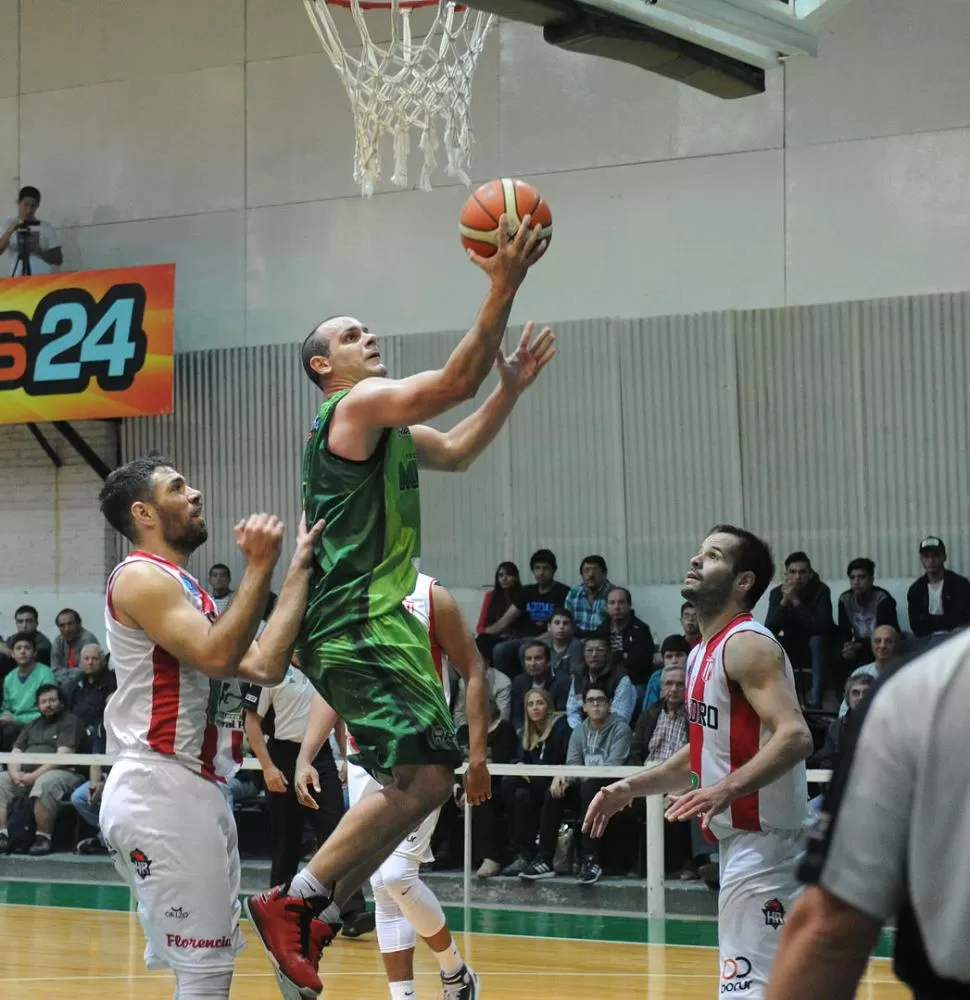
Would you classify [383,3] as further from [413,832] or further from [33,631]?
[33,631]

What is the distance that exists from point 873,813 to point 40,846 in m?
12.6

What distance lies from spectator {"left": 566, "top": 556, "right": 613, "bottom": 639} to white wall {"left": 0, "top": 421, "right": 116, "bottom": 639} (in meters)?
5.48

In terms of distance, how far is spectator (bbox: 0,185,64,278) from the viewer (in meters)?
16.6

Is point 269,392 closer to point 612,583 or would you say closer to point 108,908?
point 612,583

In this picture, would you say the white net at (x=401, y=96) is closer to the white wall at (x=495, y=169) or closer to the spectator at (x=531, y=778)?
the spectator at (x=531, y=778)

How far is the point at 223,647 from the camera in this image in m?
4.57

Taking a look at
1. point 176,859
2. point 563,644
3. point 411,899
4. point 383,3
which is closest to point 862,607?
point 563,644

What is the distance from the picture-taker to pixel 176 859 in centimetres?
465

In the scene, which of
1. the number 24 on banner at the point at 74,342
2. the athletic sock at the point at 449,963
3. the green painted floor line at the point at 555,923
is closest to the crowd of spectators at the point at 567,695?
the green painted floor line at the point at 555,923

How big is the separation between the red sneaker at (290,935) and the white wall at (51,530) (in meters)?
12.3

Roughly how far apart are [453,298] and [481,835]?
5965 mm

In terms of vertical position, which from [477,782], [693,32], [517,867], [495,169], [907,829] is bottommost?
[517,867]

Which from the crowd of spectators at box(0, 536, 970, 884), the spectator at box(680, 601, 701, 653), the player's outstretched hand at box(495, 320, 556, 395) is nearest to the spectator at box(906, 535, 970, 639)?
the crowd of spectators at box(0, 536, 970, 884)

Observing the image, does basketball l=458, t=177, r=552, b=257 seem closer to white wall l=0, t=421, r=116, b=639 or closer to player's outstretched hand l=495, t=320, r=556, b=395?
player's outstretched hand l=495, t=320, r=556, b=395
